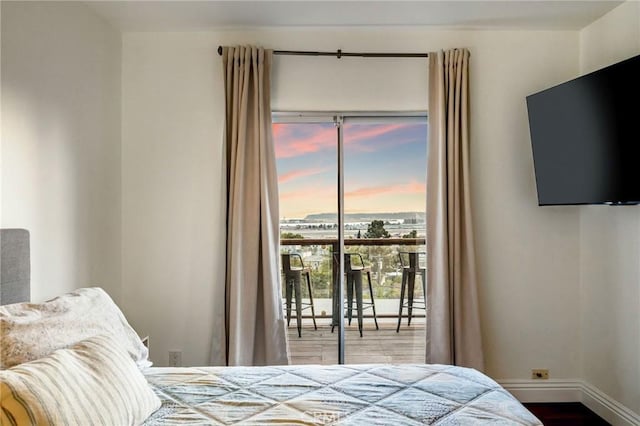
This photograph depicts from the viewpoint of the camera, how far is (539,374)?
10.2 ft

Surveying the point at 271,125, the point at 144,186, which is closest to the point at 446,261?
the point at 271,125

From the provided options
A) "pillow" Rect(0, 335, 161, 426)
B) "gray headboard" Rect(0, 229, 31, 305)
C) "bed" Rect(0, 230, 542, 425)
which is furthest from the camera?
"gray headboard" Rect(0, 229, 31, 305)

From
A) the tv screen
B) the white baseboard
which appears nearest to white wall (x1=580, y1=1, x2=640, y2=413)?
the white baseboard

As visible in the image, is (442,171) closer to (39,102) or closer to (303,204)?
(303,204)

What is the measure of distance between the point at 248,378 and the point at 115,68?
231cm

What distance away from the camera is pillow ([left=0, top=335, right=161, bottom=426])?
1.18m

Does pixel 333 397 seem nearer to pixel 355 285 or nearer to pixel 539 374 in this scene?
pixel 355 285

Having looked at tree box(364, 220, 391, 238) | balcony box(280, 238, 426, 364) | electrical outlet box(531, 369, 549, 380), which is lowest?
electrical outlet box(531, 369, 549, 380)

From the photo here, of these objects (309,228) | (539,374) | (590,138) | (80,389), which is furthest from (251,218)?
(539,374)

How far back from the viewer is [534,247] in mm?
3139

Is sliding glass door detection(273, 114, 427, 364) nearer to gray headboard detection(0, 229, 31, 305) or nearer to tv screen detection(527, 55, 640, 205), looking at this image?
tv screen detection(527, 55, 640, 205)

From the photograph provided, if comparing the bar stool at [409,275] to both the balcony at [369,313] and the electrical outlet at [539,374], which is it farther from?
the electrical outlet at [539,374]

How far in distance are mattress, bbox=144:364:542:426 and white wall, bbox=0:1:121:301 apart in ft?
3.20

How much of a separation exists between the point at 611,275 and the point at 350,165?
185 cm
